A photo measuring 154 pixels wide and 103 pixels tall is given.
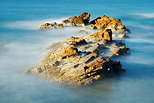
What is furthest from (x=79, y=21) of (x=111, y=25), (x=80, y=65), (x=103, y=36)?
(x=80, y=65)

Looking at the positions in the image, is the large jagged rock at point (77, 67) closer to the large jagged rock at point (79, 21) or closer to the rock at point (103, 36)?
the rock at point (103, 36)

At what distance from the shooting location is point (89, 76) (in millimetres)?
16031

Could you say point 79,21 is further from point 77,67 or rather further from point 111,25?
point 77,67

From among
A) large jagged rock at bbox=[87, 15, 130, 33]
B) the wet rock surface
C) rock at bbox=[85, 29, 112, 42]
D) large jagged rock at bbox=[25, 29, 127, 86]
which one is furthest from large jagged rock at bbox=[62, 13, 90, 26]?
large jagged rock at bbox=[25, 29, 127, 86]

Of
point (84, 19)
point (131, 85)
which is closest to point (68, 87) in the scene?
point (131, 85)

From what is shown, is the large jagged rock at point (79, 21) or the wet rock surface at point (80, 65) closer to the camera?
the wet rock surface at point (80, 65)

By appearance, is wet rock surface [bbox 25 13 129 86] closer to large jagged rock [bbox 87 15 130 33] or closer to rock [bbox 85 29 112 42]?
rock [bbox 85 29 112 42]

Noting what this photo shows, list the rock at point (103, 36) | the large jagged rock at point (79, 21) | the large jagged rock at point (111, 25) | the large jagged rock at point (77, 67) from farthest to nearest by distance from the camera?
the large jagged rock at point (79, 21)
the large jagged rock at point (111, 25)
the rock at point (103, 36)
the large jagged rock at point (77, 67)

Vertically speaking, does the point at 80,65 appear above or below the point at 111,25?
below

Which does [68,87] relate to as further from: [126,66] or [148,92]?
[126,66]

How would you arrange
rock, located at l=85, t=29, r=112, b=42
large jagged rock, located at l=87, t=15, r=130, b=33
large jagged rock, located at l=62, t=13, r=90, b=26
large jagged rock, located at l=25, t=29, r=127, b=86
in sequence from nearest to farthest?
large jagged rock, located at l=25, t=29, r=127, b=86 < rock, located at l=85, t=29, r=112, b=42 < large jagged rock, located at l=87, t=15, r=130, b=33 < large jagged rock, located at l=62, t=13, r=90, b=26

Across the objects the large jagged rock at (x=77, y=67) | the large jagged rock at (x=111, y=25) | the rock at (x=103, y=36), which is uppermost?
the large jagged rock at (x=111, y=25)

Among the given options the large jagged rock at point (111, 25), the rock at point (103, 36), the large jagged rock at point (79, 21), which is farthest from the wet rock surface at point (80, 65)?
the large jagged rock at point (79, 21)

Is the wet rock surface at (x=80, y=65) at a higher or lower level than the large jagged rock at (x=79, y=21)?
lower
